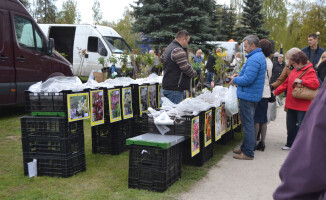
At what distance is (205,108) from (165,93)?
1080mm

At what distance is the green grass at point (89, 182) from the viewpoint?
4.14 m

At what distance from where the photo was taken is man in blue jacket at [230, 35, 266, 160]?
549 centimetres

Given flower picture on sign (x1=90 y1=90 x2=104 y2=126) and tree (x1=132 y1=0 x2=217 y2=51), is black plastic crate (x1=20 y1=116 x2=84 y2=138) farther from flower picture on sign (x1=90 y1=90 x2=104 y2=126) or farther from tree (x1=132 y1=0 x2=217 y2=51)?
tree (x1=132 y1=0 x2=217 y2=51)

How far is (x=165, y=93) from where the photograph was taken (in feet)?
19.9

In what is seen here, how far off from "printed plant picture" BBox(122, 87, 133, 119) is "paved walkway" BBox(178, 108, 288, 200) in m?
1.67

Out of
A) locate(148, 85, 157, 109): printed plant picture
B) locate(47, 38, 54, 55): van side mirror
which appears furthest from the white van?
locate(148, 85, 157, 109): printed plant picture

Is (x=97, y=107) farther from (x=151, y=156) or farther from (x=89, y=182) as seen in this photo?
(x=151, y=156)

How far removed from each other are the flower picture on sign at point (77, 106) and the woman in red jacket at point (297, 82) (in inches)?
144

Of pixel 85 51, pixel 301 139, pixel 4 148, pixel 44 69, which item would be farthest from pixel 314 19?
pixel 301 139

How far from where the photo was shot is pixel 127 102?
19.3ft

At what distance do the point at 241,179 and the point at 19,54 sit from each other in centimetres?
629

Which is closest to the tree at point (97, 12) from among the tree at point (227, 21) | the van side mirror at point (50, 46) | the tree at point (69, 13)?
the tree at point (69, 13)

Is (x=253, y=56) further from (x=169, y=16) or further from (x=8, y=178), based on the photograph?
(x=169, y=16)

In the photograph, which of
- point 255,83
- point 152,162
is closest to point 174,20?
point 255,83
